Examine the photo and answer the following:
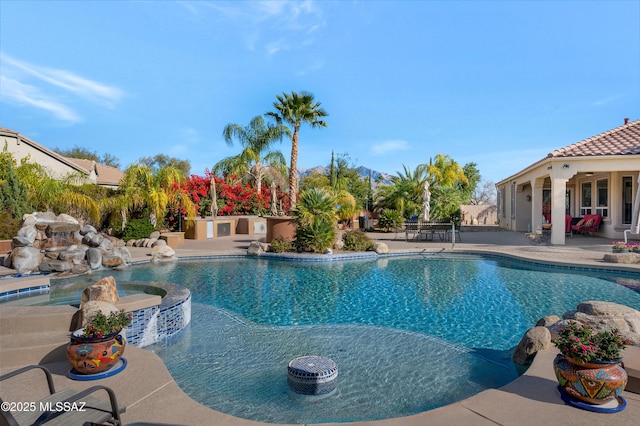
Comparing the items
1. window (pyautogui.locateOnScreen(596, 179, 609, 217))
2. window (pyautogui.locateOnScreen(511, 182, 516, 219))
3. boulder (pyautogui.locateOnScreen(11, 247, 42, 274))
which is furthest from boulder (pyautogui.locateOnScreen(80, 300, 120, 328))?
window (pyautogui.locateOnScreen(511, 182, 516, 219))

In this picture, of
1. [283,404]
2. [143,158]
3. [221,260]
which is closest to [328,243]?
[221,260]

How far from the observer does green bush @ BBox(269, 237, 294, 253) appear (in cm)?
1385

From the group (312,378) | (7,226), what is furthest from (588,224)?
(7,226)

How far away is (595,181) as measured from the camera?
18.9 meters

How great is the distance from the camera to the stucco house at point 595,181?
14805mm

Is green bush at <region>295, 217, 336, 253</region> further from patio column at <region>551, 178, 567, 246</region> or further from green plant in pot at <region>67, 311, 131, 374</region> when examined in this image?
green plant in pot at <region>67, 311, 131, 374</region>

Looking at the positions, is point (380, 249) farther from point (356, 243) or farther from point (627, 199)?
point (627, 199)

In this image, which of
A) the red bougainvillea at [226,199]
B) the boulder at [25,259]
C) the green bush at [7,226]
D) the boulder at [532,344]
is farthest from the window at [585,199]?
the green bush at [7,226]

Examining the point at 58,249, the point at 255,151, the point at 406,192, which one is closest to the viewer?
the point at 58,249

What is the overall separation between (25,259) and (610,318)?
1221 cm

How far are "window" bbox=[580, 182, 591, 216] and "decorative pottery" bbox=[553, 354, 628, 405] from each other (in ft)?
66.1

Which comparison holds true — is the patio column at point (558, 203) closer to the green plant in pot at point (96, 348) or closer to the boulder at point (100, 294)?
the boulder at point (100, 294)

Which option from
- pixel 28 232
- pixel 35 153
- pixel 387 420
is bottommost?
pixel 387 420

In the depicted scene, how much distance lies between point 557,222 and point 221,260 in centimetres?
1288
